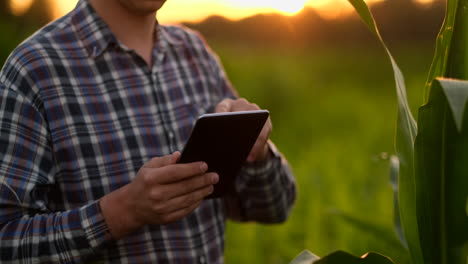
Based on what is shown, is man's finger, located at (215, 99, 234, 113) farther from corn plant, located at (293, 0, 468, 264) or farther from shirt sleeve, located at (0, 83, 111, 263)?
corn plant, located at (293, 0, 468, 264)

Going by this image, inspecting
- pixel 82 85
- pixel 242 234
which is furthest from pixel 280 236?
pixel 82 85

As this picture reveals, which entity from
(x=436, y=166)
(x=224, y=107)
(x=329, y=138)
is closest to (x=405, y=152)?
(x=436, y=166)

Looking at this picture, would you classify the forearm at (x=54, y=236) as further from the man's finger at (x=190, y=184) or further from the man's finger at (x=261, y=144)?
the man's finger at (x=261, y=144)

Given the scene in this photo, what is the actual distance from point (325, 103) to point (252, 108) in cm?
525

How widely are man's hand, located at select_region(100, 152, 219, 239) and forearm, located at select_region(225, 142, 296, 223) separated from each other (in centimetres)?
38

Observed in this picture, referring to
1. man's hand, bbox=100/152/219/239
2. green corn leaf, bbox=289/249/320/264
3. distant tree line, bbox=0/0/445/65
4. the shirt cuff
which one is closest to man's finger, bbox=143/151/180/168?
man's hand, bbox=100/152/219/239

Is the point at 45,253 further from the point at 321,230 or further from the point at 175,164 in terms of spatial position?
the point at 321,230

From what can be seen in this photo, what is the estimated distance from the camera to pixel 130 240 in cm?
132

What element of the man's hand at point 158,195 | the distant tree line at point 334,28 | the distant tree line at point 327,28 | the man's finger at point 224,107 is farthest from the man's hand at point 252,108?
the distant tree line at point 334,28

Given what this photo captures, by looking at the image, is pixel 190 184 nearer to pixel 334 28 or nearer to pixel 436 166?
pixel 436 166

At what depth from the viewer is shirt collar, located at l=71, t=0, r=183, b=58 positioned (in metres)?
1.35

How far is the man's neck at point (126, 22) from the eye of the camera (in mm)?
1384

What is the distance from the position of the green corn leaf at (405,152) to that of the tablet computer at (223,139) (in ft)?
0.74

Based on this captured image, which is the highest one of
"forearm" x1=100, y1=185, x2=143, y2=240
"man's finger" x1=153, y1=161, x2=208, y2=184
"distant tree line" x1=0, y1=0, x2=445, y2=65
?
"man's finger" x1=153, y1=161, x2=208, y2=184
